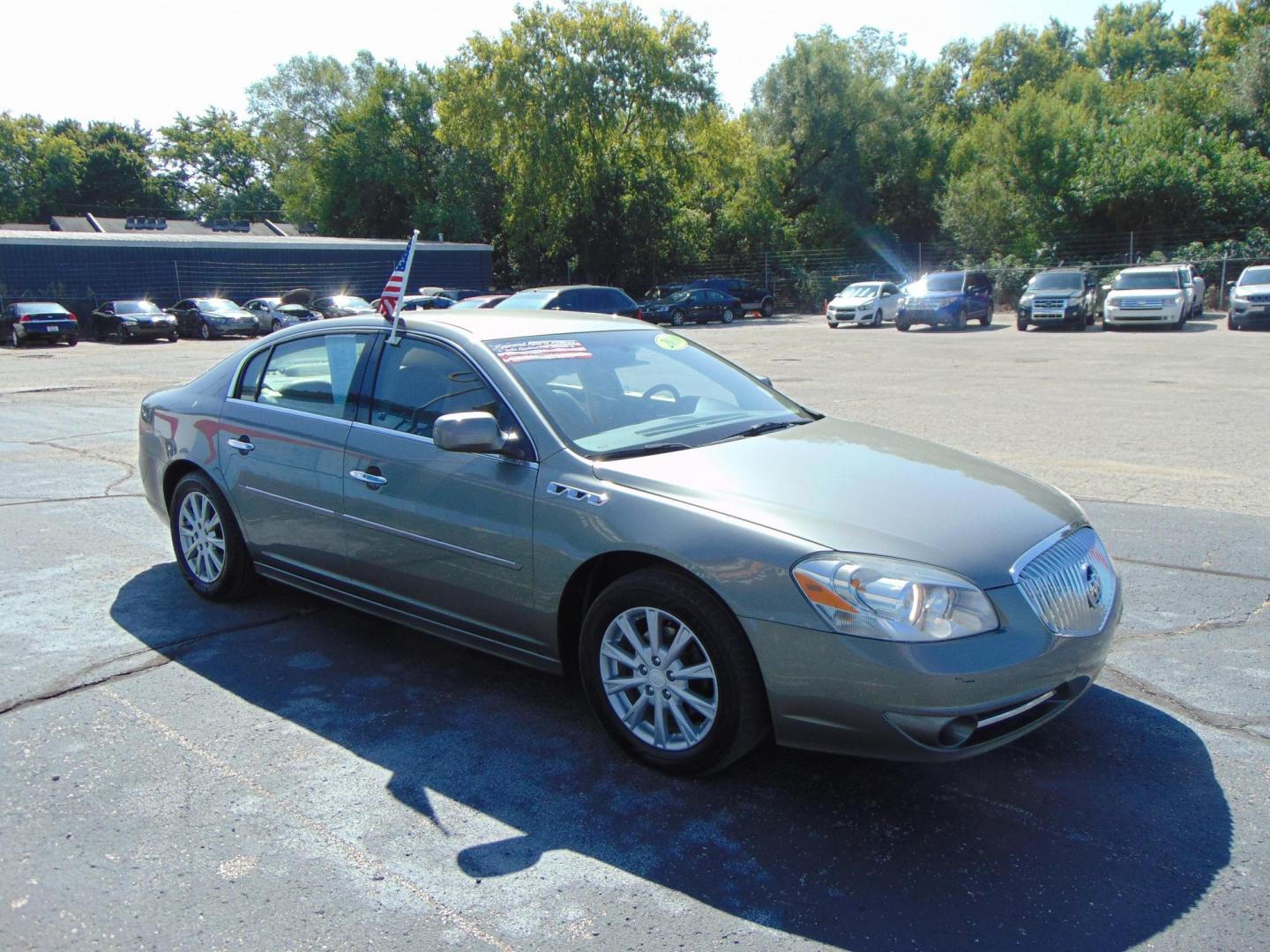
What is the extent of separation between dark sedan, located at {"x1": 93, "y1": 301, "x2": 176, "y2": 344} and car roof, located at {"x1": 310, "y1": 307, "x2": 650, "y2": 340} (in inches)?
1264

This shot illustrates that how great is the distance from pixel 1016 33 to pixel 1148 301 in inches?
2402

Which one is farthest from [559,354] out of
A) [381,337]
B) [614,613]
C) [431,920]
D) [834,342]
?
[834,342]

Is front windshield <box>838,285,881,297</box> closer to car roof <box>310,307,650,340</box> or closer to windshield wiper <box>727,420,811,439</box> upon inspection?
car roof <box>310,307,650,340</box>

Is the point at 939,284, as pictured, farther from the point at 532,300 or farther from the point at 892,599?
the point at 892,599

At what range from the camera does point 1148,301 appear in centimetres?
2747

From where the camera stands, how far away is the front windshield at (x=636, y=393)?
4.03m

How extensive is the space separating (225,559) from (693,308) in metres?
35.0

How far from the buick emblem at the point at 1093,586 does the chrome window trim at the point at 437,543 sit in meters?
2.03

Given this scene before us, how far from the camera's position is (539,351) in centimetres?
436

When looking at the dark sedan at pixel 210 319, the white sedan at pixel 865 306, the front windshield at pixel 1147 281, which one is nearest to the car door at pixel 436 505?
the front windshield at pixel 1147 281

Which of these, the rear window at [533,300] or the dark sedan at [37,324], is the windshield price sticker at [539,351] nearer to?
the rear window at [533,300]

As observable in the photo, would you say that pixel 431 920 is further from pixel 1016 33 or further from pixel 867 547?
pixel 1016 33

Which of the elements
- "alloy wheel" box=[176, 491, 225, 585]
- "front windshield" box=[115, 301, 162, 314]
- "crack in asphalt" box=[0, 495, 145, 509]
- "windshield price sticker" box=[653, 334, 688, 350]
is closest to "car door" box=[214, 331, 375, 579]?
"alloy wheel" box=[176, 491, 225, 585]

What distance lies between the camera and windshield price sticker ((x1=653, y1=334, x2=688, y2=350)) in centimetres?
488
